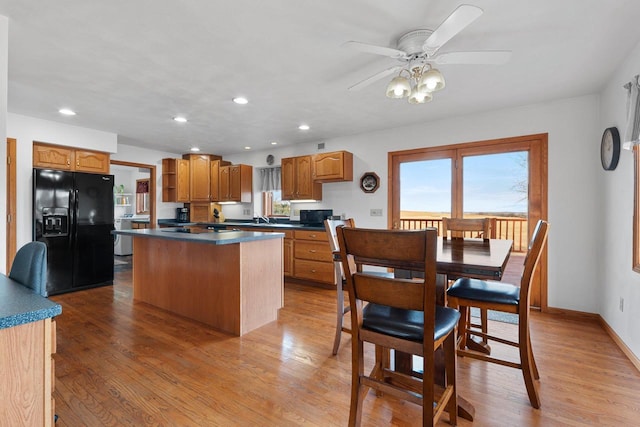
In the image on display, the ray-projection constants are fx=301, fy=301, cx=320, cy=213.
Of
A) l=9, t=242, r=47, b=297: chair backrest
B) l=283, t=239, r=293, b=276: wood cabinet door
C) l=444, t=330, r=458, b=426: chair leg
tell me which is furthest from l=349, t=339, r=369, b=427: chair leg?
l=283, t=239, r=293, b=276: wood cabinet door

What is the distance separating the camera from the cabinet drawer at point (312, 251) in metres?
4.31

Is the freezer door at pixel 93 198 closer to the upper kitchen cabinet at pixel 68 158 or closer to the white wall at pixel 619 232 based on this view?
the upper kitchen cabinet at pixel 68 158

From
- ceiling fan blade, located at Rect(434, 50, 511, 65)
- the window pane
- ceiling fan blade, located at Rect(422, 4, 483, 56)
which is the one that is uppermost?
ceiling fan blade, located at Rect(434, 50, 511, 65)

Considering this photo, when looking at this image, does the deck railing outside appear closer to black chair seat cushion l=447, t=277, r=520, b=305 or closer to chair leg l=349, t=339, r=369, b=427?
black chair seat cushion l=447, t=277, r=520, b=305

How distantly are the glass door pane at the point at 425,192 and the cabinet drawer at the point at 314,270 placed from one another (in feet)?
4.10

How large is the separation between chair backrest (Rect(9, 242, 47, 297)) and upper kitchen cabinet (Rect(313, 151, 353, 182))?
145 inches

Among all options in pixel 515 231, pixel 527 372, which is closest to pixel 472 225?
pixel 515 231

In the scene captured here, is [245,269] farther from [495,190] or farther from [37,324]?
[495,190]

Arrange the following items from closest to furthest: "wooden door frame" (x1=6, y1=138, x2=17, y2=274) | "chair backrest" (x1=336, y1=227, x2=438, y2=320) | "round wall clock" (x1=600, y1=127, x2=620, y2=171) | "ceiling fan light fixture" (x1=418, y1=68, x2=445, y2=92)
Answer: "chair backrest" (x1=336, y1=227, x2=438, y2=320) < "ceiling fan light fixture" (x1=418, y1=68, x2=445, y2=92) < "round wall clock" (x1=600, y1=127, x2=620, y2=171) < "wooden door frame" (x1=6, y1=138, x2=17, y2=274)

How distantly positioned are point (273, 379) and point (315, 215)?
10.3ft

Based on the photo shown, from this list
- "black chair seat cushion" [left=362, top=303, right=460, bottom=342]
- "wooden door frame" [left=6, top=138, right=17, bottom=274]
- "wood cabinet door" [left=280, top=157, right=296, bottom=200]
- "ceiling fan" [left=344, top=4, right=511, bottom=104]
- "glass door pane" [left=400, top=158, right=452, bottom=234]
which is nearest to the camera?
"black chair seat cushion" [left=362, top=303, right=460, bottom=342]

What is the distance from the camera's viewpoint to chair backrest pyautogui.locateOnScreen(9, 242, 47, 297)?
1.21 metres

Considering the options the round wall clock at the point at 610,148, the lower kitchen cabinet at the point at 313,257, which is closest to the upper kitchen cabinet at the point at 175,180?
the lower kitchen cabinet at the point at 313,257

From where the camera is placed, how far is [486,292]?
6.40 ft
